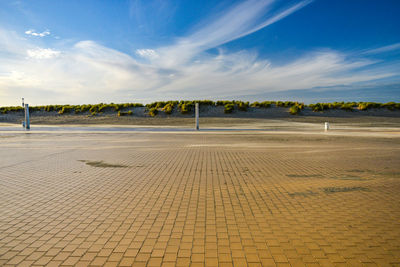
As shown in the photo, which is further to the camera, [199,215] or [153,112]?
[153,112]

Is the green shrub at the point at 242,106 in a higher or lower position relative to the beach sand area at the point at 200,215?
higher

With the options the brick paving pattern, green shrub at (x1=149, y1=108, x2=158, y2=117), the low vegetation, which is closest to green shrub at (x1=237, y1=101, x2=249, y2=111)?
the low vegetation

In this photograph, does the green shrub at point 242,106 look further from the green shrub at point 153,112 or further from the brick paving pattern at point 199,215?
the brick paving pattern at point 199,215

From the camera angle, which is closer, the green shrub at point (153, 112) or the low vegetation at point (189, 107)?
the green shrub at point (153, 112)

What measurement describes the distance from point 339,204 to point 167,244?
3.31 m

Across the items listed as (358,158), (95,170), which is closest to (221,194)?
(95,170)

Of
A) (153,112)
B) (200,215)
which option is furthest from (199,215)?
(153,112)

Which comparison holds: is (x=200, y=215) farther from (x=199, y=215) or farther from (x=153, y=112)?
(x=153, y=112)

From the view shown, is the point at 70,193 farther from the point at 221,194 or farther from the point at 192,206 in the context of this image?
the point at 221,194

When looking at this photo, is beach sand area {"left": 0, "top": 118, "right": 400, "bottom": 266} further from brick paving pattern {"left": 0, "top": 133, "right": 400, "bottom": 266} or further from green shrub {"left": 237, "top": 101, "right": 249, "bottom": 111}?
green shrub {"left": 237, "top": 101, "right": 249, "bottom": 111}

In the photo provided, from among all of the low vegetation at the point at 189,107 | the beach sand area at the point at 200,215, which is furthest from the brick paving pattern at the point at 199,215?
the low vegetation at the point at 189,107

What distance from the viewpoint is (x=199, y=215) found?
4305mm

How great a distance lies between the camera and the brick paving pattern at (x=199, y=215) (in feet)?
10.2

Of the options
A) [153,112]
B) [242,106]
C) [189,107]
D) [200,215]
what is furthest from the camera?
[242,106]
